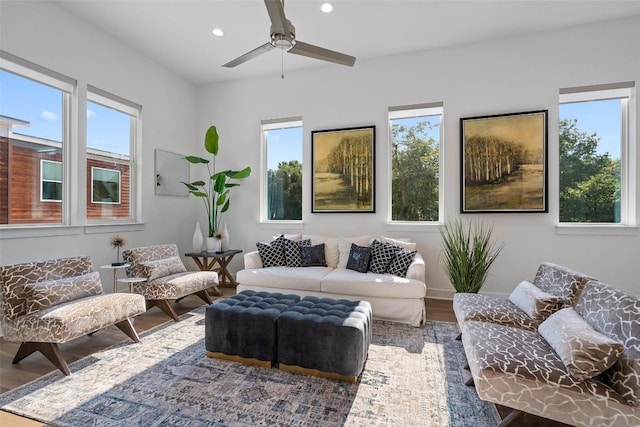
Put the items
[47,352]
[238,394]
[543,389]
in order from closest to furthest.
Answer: [543,389] < [238,394] < [47,352]

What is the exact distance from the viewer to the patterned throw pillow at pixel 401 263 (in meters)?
3.62

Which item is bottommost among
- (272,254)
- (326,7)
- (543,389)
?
(543,389)

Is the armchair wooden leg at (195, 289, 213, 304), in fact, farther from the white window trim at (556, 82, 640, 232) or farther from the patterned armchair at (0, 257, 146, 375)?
the white window trim at (556, 82, 640, 232)

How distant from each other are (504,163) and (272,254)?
333 cm

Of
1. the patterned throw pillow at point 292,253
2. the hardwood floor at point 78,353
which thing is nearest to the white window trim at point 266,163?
the patterned throw pillow at point 292,253

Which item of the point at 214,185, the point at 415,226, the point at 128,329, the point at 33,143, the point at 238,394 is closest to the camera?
the point at 238,394

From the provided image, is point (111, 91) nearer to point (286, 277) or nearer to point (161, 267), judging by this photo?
point (161, 267)

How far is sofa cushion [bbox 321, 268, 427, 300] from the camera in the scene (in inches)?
128

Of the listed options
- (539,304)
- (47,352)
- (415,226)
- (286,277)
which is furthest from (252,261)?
(539,304)

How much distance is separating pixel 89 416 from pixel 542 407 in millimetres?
2504

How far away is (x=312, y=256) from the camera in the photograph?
4188 mm

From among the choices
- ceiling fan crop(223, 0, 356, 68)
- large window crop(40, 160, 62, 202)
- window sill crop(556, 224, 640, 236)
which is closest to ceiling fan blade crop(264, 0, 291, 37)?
ceiling fan crop(223, 0, 356, 68)

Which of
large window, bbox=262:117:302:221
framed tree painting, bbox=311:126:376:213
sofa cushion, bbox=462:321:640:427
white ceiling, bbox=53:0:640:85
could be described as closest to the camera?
sofa cushion, bbox=462:321:640:427

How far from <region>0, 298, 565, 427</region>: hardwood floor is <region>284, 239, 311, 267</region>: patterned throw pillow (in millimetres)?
1319
